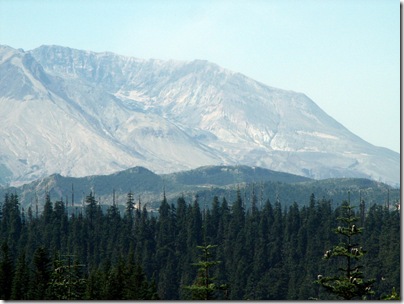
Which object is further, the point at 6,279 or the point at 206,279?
the point at 6,279

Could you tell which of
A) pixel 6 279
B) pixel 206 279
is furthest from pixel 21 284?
pixel 206 279

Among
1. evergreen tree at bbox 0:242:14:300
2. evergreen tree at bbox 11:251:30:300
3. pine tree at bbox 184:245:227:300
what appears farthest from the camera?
evergreen tree at bbox 0:242:14:300

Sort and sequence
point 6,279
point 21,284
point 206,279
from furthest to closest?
point 6,279
point 21,284
point 206,279

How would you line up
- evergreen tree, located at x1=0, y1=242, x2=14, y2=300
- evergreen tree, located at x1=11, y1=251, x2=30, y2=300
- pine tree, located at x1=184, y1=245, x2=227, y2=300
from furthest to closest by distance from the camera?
evergreen tree, located at x1=0, y1=242, x2=14, y2=300 < evergreen tree, located at x1=11, y1=251, x2=30, y2=300 < pine tree, located at x1=184, y1=245, x2=227, y2=300

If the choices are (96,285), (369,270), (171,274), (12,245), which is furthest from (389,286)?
(96,285)

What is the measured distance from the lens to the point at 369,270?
576ft

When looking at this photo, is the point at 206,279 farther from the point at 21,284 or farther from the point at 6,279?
the point at 6,279

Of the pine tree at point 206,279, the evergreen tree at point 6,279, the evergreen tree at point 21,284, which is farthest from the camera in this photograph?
the evergreen tree at point 6,279

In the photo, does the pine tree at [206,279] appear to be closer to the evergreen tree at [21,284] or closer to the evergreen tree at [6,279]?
the evergreen tree at [21,284]

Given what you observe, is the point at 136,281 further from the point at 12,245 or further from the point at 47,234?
the point at 47,234

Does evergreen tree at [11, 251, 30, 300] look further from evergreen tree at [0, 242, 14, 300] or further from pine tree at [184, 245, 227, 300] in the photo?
pine tree at [184, 245, 227, 300]

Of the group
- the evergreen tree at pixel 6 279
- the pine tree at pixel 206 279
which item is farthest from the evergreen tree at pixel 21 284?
the pine tree at pixel 206 279

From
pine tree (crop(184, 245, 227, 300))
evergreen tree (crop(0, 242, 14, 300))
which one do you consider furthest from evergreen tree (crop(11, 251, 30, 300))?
pine tree (crop(184, 245, 227, 300))

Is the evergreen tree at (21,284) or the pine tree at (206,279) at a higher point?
the pine tree at (206,279)
